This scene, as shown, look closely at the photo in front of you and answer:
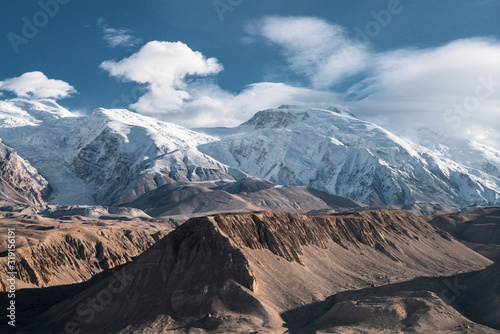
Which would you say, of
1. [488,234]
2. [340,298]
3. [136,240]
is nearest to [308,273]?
[340,298]

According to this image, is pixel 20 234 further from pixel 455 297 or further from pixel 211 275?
pixel 455 297

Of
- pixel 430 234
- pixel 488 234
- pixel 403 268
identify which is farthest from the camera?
pixel 488 234

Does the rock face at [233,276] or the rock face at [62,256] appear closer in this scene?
the rock face at [233,276]

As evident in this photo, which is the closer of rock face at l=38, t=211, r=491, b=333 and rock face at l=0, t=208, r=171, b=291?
rock face at l=38, t=211, r=491, b=333

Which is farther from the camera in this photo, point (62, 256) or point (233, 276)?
point (62, 256)

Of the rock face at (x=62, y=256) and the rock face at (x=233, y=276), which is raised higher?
the rock face at (x=62, y=256)

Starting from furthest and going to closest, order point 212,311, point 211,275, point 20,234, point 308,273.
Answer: point 20,234 → point 308,273 → point 211,275 → point 212,311

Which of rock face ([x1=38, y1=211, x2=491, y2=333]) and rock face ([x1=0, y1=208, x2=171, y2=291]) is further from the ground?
rock face ([x1=0, y1=208, x2=171, y2=291])

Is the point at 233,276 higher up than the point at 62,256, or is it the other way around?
the point at 62,256
